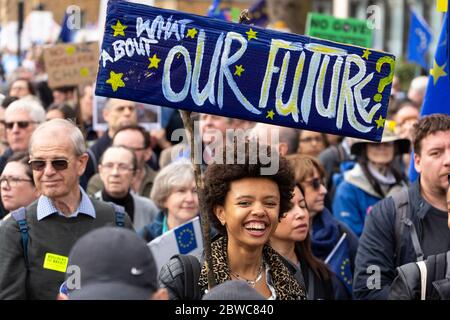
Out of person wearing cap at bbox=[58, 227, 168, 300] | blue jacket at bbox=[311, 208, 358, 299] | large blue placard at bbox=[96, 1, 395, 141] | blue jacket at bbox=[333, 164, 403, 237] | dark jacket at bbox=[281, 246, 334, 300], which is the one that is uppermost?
large blue placard at bbox=[96, 1, 395, 141]

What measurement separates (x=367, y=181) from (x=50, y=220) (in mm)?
3259

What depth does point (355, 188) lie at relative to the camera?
8.20m

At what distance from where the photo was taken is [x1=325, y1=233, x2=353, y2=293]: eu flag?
676cm

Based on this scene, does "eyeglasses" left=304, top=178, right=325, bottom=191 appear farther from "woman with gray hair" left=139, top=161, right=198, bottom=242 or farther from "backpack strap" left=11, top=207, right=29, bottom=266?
"backpack strap" left=11, top=207, right=29, bottom=266

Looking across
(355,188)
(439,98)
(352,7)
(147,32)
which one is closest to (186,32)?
(147,32)

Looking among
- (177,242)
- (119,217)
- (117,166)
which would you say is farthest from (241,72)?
(117,166)

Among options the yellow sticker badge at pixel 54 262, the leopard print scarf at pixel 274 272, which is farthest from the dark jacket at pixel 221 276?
the yellow sticker badge at pixel 54 262

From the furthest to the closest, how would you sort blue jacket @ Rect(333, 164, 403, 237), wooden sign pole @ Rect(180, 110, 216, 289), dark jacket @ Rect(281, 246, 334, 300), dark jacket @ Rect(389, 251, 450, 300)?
blue jacket @ Rect(333, 164, 403, 237), dark jacket @ Rect(281, 246, 334, 300), dark jacket @ Rect(389, 251, 450, 300), wooden sign pole @ Rect(180, 110, 216, 289)

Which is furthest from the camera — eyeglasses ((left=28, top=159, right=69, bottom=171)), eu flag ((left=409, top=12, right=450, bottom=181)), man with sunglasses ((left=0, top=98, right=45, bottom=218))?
man with sunglasses ((left=0, top=98, right=45, bottom=218))

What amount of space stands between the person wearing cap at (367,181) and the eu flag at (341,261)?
99cm

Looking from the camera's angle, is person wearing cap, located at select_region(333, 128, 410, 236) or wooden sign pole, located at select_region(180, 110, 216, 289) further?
person wearing cap, located at select_region(333, 128, 410, 236)

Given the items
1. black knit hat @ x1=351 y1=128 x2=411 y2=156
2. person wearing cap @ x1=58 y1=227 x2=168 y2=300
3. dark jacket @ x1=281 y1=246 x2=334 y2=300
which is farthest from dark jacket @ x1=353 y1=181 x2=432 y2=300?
person wearing cap @ x1=58 y1=227 x2=168 y2=300

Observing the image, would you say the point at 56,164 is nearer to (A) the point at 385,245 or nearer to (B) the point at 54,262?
(B) the point at 54,262

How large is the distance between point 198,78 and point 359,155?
164 inches
